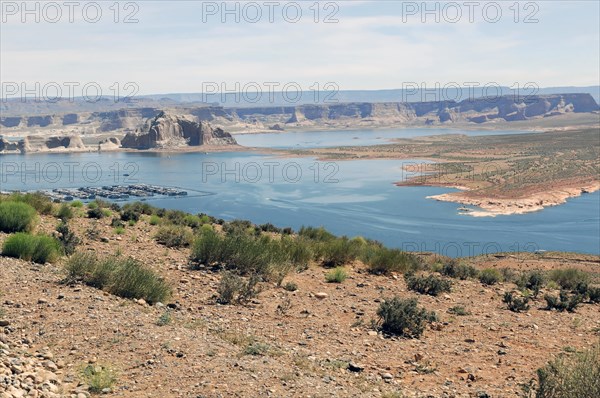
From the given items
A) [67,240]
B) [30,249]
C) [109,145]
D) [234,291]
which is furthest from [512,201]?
[109,145]

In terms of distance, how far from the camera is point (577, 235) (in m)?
43.7

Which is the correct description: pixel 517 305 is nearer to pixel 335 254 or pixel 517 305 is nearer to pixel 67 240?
pixel 335 254

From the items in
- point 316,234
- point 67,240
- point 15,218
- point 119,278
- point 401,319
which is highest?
point 15,218

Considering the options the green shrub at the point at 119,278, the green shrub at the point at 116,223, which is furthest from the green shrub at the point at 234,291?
the green shrub at the point at 116,223

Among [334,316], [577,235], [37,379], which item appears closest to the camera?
[37,379]

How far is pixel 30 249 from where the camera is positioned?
36.1 feet

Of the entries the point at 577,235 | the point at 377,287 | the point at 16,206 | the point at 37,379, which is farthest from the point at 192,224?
the point at 577,235

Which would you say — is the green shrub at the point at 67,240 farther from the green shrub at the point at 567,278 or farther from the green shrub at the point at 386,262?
the green shrub at the point at 567,278

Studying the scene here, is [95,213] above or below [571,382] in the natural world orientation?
above

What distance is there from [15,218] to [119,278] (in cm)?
496

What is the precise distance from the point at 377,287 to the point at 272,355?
5.56 metres

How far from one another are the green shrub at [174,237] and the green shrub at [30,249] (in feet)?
11.6

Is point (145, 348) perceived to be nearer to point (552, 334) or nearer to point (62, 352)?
point (62, 352)

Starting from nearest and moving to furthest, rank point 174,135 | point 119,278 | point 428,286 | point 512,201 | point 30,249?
point 119,278 → point 30,249 → point 428,286 → point 512,201 → point 174,135
